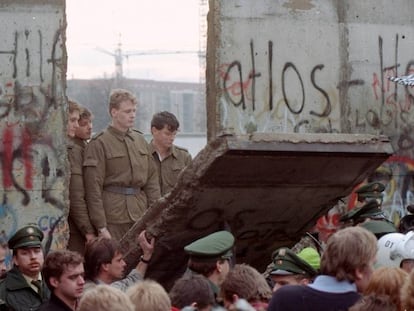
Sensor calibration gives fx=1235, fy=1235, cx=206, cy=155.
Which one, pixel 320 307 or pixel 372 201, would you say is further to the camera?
pixel 372 201

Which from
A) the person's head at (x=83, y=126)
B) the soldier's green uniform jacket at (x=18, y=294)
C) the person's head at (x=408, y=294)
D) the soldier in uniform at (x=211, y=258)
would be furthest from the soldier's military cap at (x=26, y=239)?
the person's head at (x=408, y=294)

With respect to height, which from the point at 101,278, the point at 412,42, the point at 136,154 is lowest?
the point at 101,278

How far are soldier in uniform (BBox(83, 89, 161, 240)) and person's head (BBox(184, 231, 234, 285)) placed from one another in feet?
10.00

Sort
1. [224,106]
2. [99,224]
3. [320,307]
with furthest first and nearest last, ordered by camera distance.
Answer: [224,106]
[99,224]
[320,307]

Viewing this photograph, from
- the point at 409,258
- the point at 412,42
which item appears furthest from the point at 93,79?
the point at 409,258

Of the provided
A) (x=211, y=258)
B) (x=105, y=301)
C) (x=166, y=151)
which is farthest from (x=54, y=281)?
(x=166, y=151)

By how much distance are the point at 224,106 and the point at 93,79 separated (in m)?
78.6

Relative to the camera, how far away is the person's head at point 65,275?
757cm

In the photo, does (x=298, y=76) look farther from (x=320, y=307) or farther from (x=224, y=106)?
(x=320, y=307)

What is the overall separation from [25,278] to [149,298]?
2.04 metres

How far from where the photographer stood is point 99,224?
1093 centimetres

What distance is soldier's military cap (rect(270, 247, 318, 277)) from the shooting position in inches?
306

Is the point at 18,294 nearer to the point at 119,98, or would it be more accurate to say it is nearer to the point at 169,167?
the point at 119,98

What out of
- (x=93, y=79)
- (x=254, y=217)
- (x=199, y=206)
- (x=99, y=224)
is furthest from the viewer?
(x=93, y=79)
